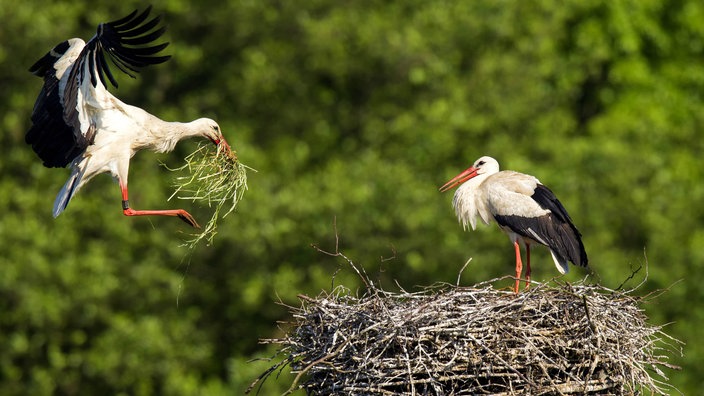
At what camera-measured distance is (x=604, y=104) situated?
27625 millimetres

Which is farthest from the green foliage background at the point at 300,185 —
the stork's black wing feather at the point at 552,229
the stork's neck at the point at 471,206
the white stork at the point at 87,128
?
the white stork at the point at 87,128

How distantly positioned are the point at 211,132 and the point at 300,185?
410 inches

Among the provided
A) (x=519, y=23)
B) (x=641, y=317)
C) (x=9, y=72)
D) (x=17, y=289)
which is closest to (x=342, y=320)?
(x=641, y=317)

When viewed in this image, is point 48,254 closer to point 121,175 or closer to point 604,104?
point 121,175

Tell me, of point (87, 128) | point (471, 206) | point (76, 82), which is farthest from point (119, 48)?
point (471, 206)

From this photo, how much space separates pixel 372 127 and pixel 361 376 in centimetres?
1410

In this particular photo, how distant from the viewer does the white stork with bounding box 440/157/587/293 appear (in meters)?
11.1

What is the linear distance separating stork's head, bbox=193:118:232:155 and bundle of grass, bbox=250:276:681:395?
81.2 inches

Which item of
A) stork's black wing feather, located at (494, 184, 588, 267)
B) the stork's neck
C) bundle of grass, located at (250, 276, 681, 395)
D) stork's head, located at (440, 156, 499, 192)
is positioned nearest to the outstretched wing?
bundle of grass, located at (250, 276, 681, 395)

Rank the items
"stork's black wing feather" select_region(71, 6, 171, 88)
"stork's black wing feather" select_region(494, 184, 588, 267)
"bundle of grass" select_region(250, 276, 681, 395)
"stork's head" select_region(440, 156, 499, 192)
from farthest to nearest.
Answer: "stork's head" select_region(440, 156, 499, 192) → "stork's black wing feather" select_region(494, 184, 588, 267) → "stork's black wing feather" select_region(71, 6, 171, 88) → "bundle of grass" select_region(250, 276, 681, 395)

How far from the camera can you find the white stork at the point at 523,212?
11148 millimetres

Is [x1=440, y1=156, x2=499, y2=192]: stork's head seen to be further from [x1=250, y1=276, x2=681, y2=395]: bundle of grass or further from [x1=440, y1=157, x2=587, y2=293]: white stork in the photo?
[x1=250, y1=276, x2=681, y2=395]: bundle of grass

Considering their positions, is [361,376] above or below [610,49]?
above

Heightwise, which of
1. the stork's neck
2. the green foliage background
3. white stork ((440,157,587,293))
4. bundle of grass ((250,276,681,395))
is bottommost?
the green foliage background
